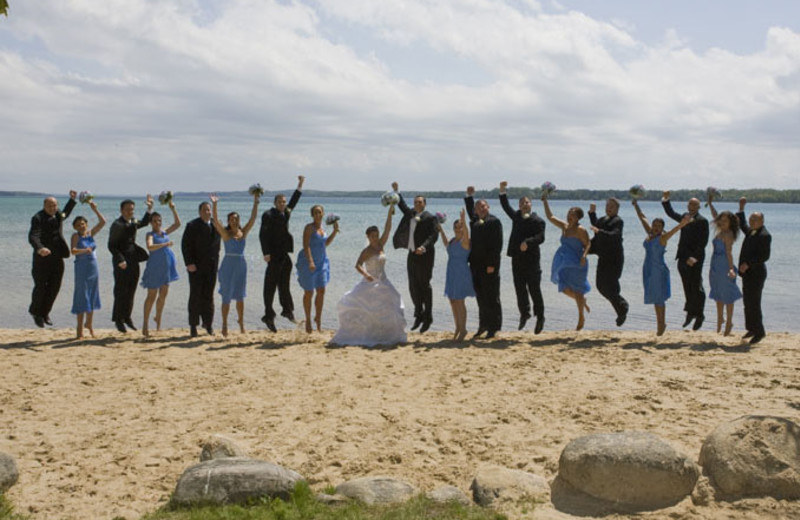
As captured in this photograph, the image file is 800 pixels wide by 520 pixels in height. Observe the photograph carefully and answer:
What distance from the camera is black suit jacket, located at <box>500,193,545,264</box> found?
12023 millimetres

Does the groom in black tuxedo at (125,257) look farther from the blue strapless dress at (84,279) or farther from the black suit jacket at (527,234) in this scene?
the black suit jacket at (527,234)

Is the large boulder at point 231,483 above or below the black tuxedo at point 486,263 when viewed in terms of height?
below

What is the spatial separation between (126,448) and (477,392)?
377 cm

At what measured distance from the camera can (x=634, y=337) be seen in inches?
489

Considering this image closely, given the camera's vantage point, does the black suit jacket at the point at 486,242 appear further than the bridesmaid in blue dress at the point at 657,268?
No

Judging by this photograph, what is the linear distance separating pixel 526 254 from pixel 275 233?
4.02 metres

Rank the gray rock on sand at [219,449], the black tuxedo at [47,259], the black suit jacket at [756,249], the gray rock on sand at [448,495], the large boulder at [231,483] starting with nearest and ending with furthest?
the large boulder at [231,483] < the gray rock on sand at [448,495] < the gray rock on sand at [219,449] < the black suit jacket at [756,249] < the black tuxedo at [47,259]

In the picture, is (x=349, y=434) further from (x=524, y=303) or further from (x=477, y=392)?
(x=524, y=303)

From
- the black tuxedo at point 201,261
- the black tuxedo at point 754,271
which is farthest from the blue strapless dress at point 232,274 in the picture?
the black tuxedo at point 754,271

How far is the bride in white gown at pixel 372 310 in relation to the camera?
38.3 feet

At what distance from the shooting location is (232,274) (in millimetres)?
12195

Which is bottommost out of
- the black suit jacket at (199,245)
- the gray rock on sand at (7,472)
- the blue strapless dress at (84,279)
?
the gray rock on sand at (7,472)

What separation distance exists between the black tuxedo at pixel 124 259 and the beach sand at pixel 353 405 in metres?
0.92

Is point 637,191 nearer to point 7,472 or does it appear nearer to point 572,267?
point 572,267
